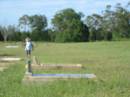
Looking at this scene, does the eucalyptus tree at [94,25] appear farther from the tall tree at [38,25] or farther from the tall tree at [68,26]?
the tall tree at [38,25]

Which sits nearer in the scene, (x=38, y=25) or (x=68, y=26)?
(x=68, y=26)

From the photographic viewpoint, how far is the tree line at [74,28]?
102438 millimetres

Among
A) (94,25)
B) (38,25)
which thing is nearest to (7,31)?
(38,25)

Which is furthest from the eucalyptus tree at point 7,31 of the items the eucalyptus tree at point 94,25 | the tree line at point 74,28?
the eucalyptus tree at point 94,25

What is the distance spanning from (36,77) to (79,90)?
201cm

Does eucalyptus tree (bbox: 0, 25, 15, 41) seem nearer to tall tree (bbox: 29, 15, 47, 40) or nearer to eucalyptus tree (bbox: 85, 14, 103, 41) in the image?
tall tree (bbox: 29, 15, 47, 40)

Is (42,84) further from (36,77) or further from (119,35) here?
(119,35)

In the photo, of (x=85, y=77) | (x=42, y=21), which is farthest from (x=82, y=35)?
(x=85, y=77)

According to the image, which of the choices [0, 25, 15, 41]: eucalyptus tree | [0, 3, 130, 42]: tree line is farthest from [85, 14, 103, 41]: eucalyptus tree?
[0, 25, 15, 41]: eucalyptus tree

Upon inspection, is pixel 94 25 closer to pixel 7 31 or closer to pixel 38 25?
pixel 38 25

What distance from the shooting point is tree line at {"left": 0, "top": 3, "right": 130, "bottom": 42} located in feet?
336

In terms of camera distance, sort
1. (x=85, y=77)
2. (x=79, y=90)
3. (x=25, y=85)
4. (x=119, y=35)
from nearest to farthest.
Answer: (x=79, y=90) → (x=25, y=85) → (x=85, y=77) → (x=119, y=35)

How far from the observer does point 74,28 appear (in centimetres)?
10662

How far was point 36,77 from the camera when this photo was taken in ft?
41.2
